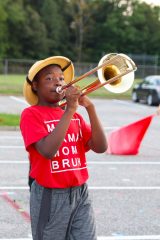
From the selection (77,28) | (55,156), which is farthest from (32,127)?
(77,28)

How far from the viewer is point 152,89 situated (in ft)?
99.4

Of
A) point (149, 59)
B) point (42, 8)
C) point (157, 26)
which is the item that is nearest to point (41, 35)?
point (42, 8)

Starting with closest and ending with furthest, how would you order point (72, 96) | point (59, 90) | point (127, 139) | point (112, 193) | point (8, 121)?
point (72, 96), point (59, 90), point (112, 193), point (127, 139), point (8, 121)

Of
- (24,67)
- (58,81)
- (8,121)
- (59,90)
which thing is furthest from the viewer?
(24,67)

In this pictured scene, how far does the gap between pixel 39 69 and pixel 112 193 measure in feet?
14.8

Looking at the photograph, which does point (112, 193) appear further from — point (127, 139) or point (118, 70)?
point (118, 70)

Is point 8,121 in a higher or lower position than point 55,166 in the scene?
lower

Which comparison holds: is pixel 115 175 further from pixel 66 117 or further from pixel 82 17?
pixel 82 17

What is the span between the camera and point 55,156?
12.2 ft

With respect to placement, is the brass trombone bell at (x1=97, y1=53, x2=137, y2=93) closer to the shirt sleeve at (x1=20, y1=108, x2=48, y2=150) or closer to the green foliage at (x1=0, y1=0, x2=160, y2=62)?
the shirt sleeve at (x1=20, y1=108, x2=48, y2=150)

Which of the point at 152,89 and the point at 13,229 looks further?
the point at 152,89

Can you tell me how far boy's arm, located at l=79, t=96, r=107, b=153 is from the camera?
3702 millimetres

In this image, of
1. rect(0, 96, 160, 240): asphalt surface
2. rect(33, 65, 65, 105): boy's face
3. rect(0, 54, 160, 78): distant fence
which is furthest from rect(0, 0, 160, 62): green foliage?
rect(33, 65, 65, 105): boy's face

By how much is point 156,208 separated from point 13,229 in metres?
1.92
